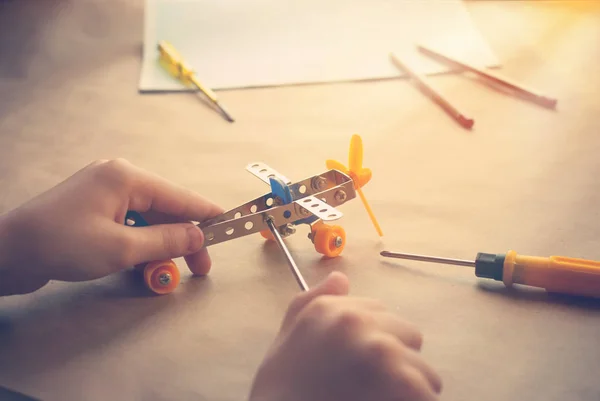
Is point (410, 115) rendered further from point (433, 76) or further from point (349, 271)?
point (349, 271)

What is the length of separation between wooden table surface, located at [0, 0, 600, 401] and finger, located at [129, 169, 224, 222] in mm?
54

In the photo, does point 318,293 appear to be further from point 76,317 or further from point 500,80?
point 500,80

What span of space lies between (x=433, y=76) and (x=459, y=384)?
58 centimetres

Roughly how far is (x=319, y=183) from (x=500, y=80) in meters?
0.42

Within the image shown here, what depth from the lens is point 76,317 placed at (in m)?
0.57

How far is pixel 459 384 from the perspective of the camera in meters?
0.50

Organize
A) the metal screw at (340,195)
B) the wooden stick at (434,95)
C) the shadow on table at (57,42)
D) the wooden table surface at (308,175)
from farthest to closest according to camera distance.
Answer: the shadow on table at (57,42) → the wooden stick at (434,95) → the metal screw at (340,195) → the wooden table surface at (308,175)

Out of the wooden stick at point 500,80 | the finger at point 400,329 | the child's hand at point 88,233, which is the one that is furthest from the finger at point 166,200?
the wooden stick at point 500,80

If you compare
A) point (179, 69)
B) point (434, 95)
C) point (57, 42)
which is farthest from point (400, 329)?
point (57, 42)

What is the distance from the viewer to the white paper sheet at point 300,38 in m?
0.99

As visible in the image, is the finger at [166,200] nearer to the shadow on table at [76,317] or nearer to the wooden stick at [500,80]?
the shadow on table at [76,317]

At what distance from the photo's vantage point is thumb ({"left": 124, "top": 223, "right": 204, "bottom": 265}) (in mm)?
566

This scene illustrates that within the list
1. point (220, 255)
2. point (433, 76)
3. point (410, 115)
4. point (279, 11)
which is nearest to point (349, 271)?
point (220, 255)

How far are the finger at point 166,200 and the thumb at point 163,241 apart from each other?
2 centimetres
